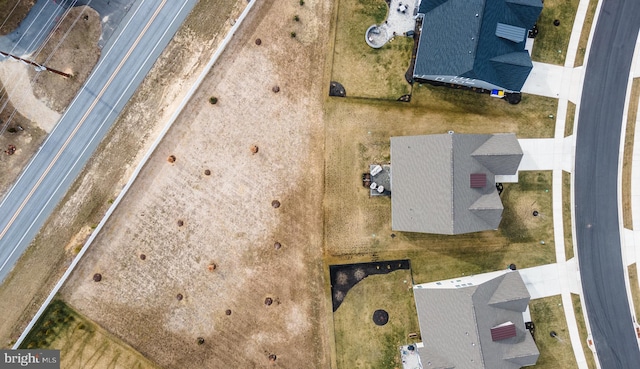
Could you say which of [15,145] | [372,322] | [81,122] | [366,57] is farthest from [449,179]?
[15,145]

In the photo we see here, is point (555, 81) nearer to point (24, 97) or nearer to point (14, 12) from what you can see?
point (24, 97)

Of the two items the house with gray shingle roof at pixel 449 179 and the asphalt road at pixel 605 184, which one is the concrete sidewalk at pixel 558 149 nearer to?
the asphalt road at pixel 605 184

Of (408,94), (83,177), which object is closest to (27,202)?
(83,177)

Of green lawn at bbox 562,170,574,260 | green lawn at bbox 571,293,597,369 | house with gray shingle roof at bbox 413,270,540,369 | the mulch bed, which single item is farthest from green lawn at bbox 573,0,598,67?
the mulch bed

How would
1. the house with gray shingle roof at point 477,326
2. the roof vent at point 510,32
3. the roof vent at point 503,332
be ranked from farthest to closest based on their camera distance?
the roof vent at point 510,32
the roof vent at point 503,332
the house with gray shingle roof at point 477,326

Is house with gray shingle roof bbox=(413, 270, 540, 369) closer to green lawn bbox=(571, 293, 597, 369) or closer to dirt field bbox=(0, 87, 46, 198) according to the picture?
green lawn bbox=(571, 293, 597, 369)

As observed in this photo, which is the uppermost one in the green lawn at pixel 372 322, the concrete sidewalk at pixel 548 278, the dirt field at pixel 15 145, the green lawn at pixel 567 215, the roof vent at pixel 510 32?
the roof vent at pixel 510 32

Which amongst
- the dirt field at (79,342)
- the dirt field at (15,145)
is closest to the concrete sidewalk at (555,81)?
the dirt field at (79,342)
